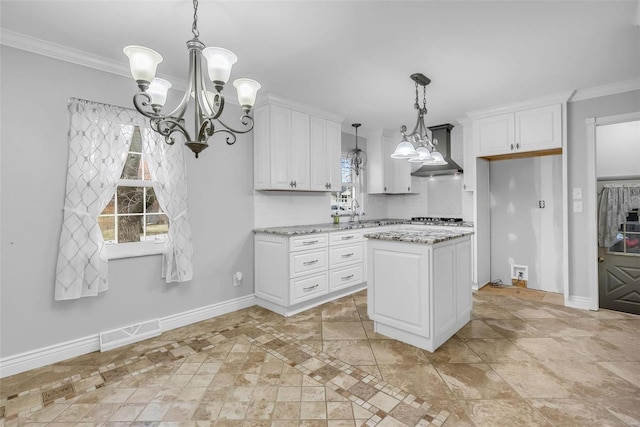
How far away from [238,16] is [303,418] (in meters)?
2.52

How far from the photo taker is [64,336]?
2.46 meters

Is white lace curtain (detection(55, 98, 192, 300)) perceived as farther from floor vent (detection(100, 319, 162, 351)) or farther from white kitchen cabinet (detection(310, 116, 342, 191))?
white kitchen cabinet (detection(310, 116, 342, 191))

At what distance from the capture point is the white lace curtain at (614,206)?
3986mm

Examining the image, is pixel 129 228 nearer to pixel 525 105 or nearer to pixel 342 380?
pixel 342 380

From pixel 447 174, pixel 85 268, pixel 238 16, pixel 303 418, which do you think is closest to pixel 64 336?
pixel 85 268

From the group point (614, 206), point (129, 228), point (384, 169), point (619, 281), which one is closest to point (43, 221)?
point (129, 228)

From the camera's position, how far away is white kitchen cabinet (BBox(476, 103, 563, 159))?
11.9ft

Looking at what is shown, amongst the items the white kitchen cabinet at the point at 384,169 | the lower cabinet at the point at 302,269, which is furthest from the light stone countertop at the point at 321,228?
the white kitchen cabinet at the point at 384,169

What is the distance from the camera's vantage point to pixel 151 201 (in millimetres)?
3002

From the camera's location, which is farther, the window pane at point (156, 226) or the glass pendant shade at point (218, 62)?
the window pane at point (156, 226)

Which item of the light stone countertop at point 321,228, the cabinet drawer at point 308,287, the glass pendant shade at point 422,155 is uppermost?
the glass pendant shade at point 422,155

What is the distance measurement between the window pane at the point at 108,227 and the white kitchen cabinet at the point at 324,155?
7.11ft

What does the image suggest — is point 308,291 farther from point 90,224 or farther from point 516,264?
point 516,264

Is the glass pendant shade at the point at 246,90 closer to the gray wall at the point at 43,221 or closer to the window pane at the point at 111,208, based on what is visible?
the gray wall at the point at 43,221
